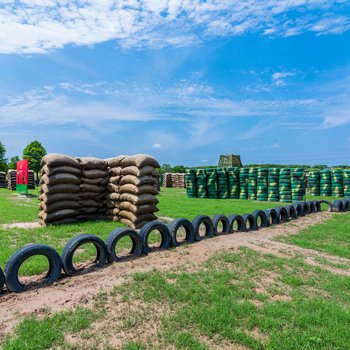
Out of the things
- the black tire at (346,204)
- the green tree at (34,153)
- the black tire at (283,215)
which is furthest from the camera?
the green tree at (34,153)

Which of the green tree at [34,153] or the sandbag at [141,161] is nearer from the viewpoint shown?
the sandbag at [141,161]

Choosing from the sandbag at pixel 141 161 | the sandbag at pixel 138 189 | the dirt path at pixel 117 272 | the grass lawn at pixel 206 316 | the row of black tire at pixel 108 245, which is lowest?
the grass lawn at pixel 206 316

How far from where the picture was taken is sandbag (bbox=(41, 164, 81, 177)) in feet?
35.2

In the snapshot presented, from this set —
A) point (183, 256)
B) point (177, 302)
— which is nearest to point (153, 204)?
point (183, 256)

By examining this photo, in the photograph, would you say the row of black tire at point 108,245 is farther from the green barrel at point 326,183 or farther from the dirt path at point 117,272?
the green barrel at point 326,183

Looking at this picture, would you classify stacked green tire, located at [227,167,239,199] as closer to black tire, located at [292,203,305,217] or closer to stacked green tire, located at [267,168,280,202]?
stacked green tire, located at [267,168,280,202]

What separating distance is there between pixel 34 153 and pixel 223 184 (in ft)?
136

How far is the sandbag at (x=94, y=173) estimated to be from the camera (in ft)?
38.5

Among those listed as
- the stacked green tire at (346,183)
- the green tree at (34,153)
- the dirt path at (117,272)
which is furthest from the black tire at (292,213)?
the green tree at (34,153)

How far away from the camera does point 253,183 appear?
2362cm

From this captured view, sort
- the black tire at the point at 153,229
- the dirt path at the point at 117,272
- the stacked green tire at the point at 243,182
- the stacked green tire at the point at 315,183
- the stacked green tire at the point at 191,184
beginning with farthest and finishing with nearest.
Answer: the stacked green tire at the point at 191,184
the stacked green tire at the point at 315,183
the stacked green tire at the point at 243,182
the black tire at the point at 153,229
the dirt path at the point at 117,272

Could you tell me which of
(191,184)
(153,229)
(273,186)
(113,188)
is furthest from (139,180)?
(191,184)

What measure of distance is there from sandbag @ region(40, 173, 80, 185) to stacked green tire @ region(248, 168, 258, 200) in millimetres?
15584

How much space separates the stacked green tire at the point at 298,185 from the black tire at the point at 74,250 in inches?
721
